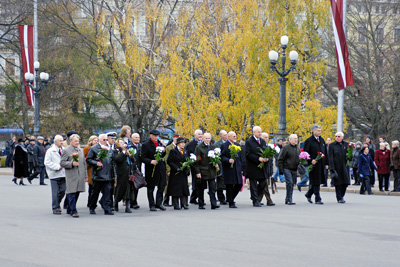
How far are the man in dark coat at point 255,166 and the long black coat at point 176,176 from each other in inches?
65.2

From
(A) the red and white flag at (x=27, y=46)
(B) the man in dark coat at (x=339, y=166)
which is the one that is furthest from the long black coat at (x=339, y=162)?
(A) the red and white flag at (x=27, y=46)

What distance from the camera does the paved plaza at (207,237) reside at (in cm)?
896

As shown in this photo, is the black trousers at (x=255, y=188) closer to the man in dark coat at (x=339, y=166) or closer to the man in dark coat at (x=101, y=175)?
the man in dark coat at (x=339, y=166)

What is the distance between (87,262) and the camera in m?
8.78

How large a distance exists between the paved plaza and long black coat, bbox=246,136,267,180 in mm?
817

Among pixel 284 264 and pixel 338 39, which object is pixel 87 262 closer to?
pixel 284 264

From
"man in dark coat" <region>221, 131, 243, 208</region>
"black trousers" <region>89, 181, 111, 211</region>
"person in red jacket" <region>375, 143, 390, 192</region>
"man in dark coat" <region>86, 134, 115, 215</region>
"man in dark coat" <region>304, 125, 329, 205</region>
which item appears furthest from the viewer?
"person in red jacket" <region>375, 143, 390, 192</region>

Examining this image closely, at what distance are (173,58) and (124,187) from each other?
19.5 metres

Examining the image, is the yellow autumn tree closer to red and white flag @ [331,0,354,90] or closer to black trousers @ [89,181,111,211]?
red and white flag @ [331,0,354,90]

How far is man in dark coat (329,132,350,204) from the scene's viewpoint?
18.0 metres

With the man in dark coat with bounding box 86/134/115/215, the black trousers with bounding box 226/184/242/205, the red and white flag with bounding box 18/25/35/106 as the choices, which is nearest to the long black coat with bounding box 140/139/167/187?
the man in dark coat with bounding box 86/134/115/215

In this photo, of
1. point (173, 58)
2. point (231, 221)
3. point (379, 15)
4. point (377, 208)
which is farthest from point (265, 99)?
point (231, 221)

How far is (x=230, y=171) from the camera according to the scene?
17.0 meters

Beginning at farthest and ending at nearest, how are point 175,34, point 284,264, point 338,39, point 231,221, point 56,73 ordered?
1. point 56,73
2. point 175,34
3. point 338,39
4. point 231,221
5. point 284,264
